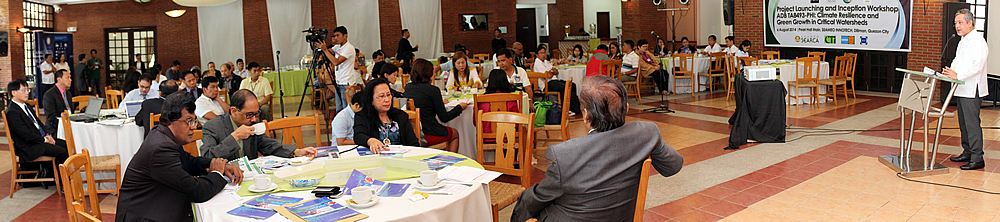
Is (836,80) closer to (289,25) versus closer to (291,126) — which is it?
(291,126)

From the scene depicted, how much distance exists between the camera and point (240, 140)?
3.35 meters

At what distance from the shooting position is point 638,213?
2342mm

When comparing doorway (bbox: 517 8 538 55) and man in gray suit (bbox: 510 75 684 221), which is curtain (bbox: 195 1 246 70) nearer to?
doorway (bbox: 517 8 538 55)

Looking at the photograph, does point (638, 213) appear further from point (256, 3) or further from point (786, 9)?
point (256, 3)

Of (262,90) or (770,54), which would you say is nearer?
(262,90)

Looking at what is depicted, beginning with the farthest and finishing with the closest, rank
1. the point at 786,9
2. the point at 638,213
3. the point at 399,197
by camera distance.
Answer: the point at 786,9 < the point at 399,197 < the point at 638,213

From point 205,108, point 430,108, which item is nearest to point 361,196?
point 430,108

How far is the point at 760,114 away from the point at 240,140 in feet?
15.6

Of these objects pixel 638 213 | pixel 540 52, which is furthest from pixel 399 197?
pixel 540 52

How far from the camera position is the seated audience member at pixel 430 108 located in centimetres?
497

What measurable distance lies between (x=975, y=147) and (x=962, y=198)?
1025mm

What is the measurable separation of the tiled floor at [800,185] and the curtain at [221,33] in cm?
866

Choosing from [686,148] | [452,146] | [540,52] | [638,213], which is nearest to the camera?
[638,213]

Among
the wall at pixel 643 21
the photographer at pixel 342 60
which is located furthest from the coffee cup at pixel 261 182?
the wall at pixel 643 21
